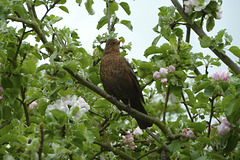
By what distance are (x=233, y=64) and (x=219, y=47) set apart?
0.26 metres

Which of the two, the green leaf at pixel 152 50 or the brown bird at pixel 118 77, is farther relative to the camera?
the brown bird at pixel 118 77

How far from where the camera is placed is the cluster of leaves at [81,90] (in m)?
2.33

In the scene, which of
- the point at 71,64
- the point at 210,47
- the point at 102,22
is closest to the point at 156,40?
the point at 210,47

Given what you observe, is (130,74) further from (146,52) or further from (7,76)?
(7,76)

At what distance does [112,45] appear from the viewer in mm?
4770

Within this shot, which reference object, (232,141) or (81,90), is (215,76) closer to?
(232,141)

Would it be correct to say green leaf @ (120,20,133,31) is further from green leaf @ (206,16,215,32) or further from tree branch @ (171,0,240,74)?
green leaf @ (206,16,215,32)

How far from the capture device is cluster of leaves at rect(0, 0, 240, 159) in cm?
233

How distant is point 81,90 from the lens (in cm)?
367

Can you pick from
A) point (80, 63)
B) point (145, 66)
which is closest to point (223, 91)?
point (145, 66)

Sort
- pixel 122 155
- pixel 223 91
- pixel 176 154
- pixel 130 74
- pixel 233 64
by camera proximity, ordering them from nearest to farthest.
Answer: pixel 223 91, pixel 176 154, pixel 233 64, pixel 122 155, pixel 130 74

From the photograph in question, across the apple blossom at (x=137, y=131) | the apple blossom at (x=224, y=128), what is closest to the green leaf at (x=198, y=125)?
the apple blossom at (x=224, y=128)

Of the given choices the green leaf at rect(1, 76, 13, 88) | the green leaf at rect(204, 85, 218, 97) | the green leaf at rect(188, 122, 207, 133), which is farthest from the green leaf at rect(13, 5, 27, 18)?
the green leaf at rect(188, 122, 207, 133)

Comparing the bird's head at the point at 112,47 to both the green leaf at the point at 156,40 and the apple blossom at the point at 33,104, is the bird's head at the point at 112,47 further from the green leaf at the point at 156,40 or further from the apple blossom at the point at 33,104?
the apple blossom at the point at 33,104
